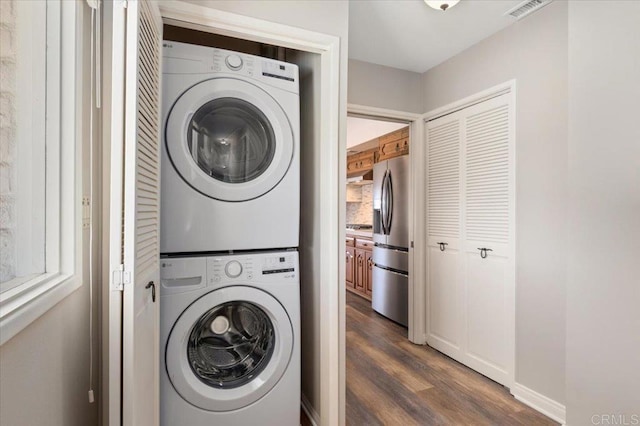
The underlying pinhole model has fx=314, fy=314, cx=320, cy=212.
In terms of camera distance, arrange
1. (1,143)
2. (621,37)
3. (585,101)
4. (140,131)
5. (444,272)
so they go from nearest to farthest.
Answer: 1. (1,143)
2. (140,131)
3. (621,37)
4. (585,101)
5. (444,272)

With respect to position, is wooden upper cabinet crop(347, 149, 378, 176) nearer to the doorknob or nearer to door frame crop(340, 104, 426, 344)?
door frame crop(340, 104, 426, 344)

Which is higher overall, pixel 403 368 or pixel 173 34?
pixel 173 34

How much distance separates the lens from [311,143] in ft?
5.90

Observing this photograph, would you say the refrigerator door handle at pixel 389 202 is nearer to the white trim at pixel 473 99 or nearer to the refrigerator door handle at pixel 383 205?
the refrigerator door handle at pixel 383 205

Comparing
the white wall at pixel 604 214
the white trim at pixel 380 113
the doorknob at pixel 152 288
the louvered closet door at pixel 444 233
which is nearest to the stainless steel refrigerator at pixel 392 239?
the louvered closet door at pixel 444 233

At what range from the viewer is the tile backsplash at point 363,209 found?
239 inches

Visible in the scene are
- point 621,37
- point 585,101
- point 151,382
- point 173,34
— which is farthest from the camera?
point 173,34

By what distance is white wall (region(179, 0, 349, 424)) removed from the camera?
1.52m

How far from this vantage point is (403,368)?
2523 mm

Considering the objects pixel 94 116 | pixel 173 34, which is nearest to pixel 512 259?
pixel 94 116

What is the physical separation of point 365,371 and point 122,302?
2.10 metres

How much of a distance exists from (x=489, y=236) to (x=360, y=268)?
2.54 m

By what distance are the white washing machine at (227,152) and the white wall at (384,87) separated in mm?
1277

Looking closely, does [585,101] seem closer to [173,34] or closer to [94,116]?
[94,116]
